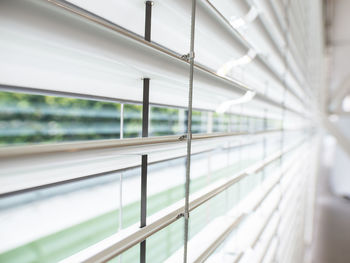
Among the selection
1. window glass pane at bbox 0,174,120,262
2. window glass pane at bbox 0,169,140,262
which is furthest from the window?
window glass pane at bbox 0,174,120,262

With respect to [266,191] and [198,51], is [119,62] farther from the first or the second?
[266,191]

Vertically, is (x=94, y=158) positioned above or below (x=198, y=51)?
below

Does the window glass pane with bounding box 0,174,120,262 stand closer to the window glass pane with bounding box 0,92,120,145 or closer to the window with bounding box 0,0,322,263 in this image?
the window glass pane with bounding box 0,92,120,145

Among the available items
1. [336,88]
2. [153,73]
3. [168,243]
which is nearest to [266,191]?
[153,73]

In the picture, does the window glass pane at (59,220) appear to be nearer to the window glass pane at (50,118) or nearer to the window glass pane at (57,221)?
the window glass pane at (57,221)

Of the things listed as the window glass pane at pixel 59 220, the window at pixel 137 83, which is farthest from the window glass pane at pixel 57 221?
the window at pixel 137 83

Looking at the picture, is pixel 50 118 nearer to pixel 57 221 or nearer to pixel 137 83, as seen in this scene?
pixel 57 221

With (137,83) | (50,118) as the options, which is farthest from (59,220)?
(137,83)

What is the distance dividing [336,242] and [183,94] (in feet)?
10.5

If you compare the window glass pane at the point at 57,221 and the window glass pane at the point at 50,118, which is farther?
the window glass pane at the point at 57,221

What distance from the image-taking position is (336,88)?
4012 millimetres

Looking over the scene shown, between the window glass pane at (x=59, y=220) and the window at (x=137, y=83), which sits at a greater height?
the window at (x=137, y=83)

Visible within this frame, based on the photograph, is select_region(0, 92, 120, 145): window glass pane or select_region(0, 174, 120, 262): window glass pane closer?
select_region(0, 92, 120, 145): window glass pane

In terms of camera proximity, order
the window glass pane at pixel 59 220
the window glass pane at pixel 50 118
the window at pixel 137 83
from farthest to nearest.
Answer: the window glass pane at pixel 59 220 < the window glass pane at pixel 50 118 < the window at pixel 137 83
